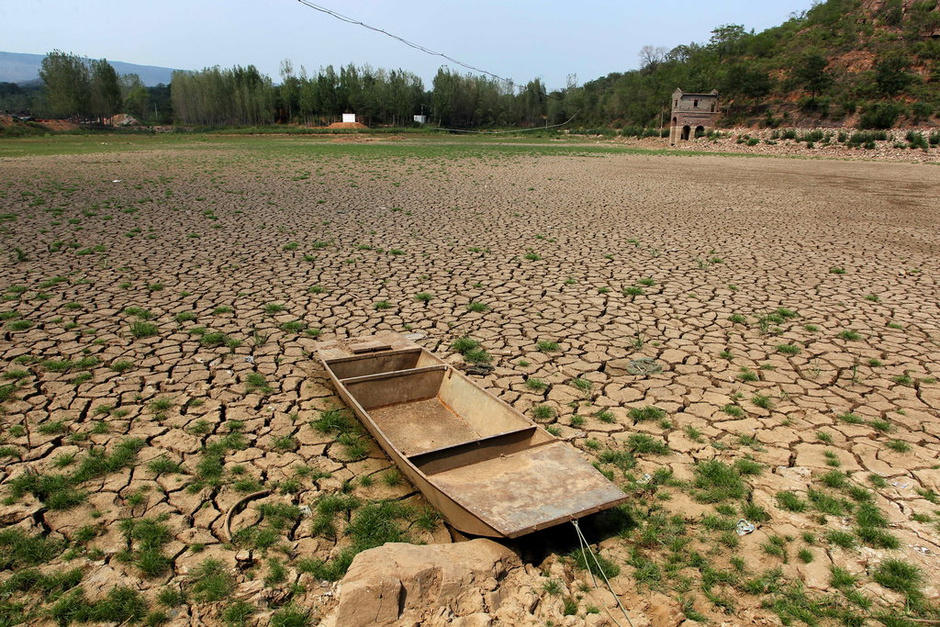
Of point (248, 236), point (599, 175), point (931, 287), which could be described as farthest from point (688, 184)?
point (248, 236)

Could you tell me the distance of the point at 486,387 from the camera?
190 inches

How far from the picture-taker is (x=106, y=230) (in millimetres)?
10523

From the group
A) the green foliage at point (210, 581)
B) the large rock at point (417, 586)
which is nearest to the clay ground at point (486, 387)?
the green foliage at point (210, 581)

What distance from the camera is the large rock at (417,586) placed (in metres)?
2.39

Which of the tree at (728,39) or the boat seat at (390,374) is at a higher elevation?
the tree at (728,39)

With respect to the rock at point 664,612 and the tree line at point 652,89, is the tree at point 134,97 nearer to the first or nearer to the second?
the tree line at point 652,89

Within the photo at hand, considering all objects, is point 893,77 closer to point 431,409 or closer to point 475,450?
point 431,409

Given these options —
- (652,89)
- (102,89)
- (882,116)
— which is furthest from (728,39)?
(102,89)

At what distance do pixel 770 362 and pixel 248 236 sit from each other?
8.51 meters

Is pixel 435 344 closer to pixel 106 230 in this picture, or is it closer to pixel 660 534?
pixel 660 534

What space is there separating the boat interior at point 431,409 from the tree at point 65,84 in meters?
85.1

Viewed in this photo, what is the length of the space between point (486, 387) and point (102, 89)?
291 ft

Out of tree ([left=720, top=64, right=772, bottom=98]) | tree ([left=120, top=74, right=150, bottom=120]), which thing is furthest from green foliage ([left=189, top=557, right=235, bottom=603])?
tree ([left=120, top=74, right=150, bottom=120])

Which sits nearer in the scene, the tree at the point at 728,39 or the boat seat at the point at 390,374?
the boat seat at the point at 390,374
